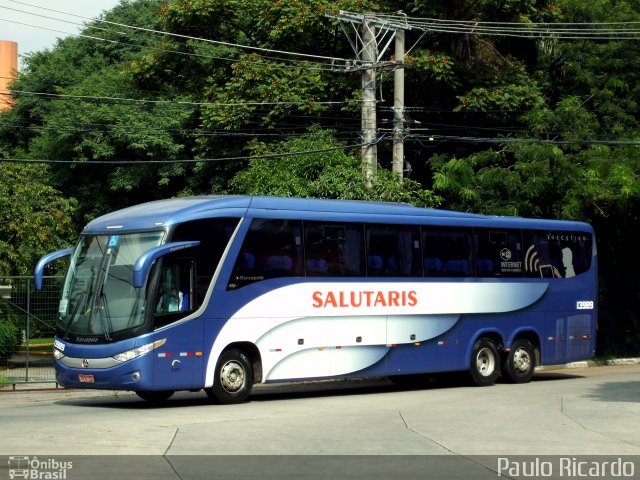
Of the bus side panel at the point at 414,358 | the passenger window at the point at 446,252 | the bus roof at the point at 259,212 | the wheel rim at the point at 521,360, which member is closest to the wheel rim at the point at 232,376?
the bus roof at the point at 259,212

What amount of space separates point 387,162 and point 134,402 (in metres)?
20.0

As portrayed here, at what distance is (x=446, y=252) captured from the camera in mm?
21969

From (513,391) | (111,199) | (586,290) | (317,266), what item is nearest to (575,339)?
(586,290)

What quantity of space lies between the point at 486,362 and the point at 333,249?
17.4 ft

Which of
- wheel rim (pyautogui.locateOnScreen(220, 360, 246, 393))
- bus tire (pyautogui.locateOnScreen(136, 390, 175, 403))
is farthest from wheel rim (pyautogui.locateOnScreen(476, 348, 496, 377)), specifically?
bus tire (pyautogui.locateOnScreen(136, 390, 175, 403))

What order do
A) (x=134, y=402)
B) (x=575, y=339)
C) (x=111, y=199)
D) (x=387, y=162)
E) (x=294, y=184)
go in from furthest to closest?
(x=111, y=199), (x=387, y=162), (x=294, y=184), (x=575, y=339), (x=134, y=402)

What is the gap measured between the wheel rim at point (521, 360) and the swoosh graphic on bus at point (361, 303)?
1.04m

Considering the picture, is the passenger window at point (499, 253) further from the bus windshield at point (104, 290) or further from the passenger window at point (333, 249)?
the bus windshield at point (104, 290)

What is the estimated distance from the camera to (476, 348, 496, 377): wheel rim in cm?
2297

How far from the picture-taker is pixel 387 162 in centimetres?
3775

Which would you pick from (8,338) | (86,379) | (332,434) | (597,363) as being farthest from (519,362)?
(8,338)

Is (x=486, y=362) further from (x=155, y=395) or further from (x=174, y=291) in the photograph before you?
(x=174, y=291)

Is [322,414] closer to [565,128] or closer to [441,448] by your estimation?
[441,448]

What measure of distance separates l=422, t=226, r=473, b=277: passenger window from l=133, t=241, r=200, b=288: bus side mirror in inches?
225
